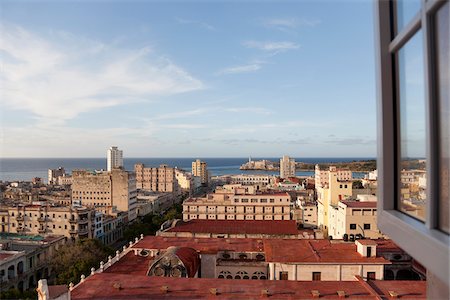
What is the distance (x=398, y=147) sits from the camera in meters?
1.47

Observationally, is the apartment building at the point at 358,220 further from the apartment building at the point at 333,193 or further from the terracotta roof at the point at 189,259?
the terracotta roof at the point at 189,259

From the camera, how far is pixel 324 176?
43906mm

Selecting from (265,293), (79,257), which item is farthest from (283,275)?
(79,257)

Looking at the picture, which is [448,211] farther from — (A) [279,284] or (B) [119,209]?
(B) [119,209]

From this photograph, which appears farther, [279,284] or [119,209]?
[119,209]

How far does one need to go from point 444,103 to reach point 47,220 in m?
27.0

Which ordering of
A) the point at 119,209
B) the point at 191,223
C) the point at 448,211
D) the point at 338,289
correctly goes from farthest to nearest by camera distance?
the point at 119,209
the point at 191,223
the point at 338,289
the point at 448,211

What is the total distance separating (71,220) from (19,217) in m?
3.86

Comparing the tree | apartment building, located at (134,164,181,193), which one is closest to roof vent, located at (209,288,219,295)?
the tree

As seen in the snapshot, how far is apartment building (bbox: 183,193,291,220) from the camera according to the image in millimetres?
28422

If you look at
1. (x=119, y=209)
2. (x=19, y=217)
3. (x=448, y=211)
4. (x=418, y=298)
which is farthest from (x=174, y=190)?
(x=448, y=211)

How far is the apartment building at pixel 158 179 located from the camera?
51312mm

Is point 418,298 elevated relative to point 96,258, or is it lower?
elevated

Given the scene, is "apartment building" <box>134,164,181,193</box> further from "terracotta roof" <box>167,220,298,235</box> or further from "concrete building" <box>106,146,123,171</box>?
"terracotta roof" <box>167,220,298,235</box>
